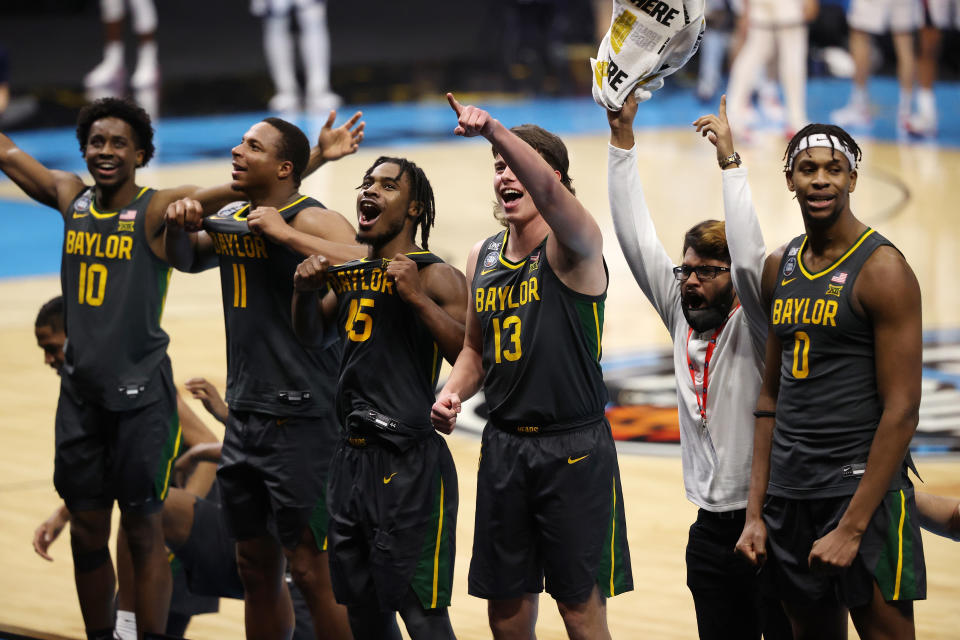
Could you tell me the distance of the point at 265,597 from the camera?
462 centimetres

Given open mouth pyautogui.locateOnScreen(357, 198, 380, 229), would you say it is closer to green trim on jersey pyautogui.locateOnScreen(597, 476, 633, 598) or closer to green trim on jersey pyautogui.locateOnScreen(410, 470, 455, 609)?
green trim on jersey pyautogui.locateOnScreen(410, 470, 455, 609)

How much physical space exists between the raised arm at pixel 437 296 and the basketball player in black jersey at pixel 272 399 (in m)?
0.35

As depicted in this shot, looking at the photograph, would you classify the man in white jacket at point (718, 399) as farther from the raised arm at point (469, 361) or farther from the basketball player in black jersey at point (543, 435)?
the raised arm at point (469, 361)

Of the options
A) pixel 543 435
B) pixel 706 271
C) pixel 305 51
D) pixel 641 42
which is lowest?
pixel 543 435

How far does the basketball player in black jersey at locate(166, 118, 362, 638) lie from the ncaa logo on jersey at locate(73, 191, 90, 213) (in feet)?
1.69

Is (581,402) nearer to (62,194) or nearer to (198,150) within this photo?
(62,194)

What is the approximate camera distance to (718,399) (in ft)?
13.1

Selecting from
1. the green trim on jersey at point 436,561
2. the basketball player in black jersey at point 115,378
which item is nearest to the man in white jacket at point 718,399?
the green trim on jersey at point 436,561

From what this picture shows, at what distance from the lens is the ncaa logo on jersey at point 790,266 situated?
3663mm

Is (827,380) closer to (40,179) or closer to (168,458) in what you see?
(168,458)

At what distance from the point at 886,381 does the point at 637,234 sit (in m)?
0.97

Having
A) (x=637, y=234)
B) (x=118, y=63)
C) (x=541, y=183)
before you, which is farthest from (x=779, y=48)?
(x=541, y=183)

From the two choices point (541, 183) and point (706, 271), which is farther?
point (706, 271)

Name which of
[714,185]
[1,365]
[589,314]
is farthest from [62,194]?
[714,185]
